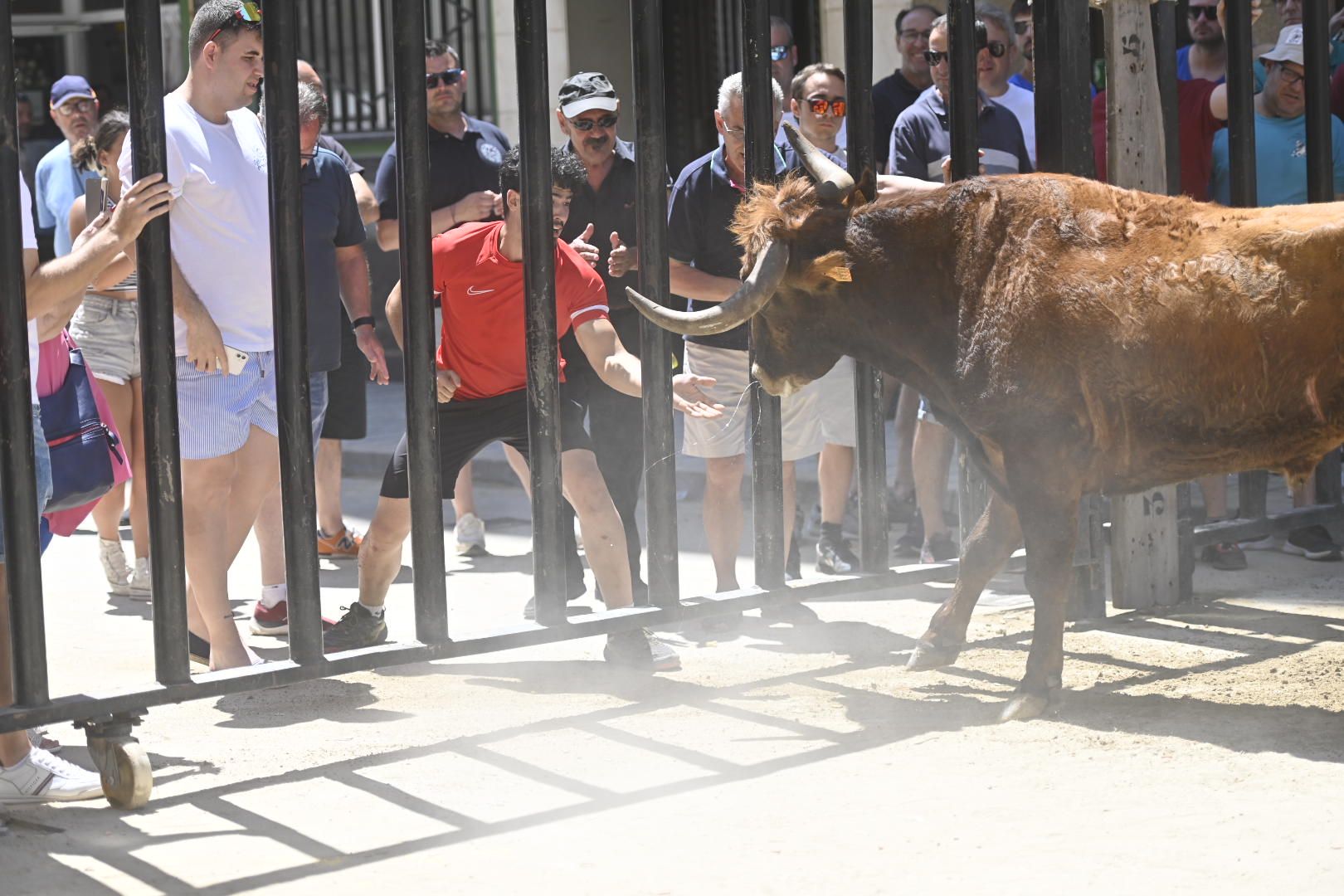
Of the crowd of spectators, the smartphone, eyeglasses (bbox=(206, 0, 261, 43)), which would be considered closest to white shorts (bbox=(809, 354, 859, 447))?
the crowd of spectators

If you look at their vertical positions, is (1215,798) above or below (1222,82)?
below

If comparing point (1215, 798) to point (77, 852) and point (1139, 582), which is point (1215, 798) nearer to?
point (1139, 582)

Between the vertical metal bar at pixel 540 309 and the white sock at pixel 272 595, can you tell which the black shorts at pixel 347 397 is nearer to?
the white sock at pixel 272 595

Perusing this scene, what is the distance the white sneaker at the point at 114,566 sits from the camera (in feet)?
25.8

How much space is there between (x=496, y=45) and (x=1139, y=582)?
1009 cm

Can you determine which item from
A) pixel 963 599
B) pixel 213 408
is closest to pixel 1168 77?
pixel 963 599

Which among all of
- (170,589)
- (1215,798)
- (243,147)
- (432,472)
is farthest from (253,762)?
(1215,798)

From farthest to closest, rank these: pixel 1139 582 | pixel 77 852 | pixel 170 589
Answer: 1. pixel 1139 582
2. pixel 170 589
3. pixel 77 852

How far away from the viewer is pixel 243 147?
5781mm

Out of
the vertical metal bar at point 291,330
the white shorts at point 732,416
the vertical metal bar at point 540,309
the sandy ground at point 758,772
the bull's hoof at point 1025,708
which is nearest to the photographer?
the sandy ground at point 758,772

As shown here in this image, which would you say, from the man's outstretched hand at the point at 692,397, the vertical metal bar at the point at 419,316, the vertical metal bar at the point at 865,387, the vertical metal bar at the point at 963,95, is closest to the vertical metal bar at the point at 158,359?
the vertical metal bar at the point at 419,316

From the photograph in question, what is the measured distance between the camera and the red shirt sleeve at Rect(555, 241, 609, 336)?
20.4 feet

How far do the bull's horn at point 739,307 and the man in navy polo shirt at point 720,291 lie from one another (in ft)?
4.50

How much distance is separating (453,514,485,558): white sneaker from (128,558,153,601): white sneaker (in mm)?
1632
